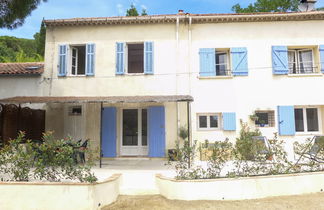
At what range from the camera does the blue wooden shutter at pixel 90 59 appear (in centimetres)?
1129

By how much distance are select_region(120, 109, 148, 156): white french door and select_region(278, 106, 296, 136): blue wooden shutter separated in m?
6.37

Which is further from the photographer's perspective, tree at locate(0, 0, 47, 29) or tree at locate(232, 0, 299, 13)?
tree at locate(232, 0, 299, 13)

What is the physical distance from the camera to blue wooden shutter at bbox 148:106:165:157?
416 inches

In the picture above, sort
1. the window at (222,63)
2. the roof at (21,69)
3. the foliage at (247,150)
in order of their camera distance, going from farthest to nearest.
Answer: the window at (222,63)
the roof at (21,69)
the foliage at (247,150)

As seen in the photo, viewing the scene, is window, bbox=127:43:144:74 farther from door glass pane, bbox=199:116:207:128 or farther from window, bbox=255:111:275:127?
window, bbox=255:111:275:127

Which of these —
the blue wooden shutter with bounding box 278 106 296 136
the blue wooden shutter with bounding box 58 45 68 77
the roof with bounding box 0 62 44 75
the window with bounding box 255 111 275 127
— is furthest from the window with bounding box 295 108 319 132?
the roof with bounding box 0 62 44 75

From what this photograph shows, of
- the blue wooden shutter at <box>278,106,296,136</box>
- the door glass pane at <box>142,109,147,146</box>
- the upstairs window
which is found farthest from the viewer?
the upstairs window

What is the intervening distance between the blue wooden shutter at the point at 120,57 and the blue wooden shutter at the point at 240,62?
5365 mm

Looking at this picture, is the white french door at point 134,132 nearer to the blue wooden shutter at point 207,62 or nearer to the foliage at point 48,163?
the blue wooden shutter at point 207,62

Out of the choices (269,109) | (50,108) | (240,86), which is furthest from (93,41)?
(269,109)

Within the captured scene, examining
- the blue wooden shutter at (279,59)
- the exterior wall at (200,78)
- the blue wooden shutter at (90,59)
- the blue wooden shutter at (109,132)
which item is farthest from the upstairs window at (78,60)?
the blue wooden shutter at (279,59)

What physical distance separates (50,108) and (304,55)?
13.0 m

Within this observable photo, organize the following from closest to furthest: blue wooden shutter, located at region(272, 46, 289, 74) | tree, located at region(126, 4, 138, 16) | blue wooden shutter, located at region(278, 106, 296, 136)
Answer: blue wooden shutter, located at region(278, 106, 296, 136) < blue wooden shutter, located at region(272, 46, 289, 74) < tree, located at region(126, 4, 138, 16)

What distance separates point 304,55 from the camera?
1149 cm
